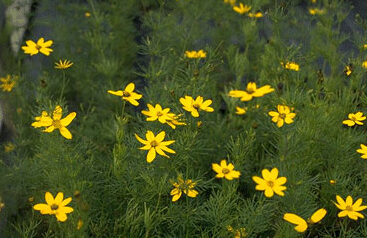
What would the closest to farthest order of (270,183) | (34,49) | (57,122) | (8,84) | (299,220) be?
(299,220) < (270,183) < (57,122) < (34,49) < (8,84)

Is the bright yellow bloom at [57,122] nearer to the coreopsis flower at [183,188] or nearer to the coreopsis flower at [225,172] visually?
the coreopsis flower at [183,188]

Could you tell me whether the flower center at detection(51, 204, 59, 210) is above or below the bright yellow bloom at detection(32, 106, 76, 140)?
below

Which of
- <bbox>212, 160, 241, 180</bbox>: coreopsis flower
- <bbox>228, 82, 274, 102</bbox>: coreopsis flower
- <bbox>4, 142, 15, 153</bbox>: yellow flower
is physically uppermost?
<bbox>228, 82, 274, 102</bbox>: coreopsis flower

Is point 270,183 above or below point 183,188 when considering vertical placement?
above

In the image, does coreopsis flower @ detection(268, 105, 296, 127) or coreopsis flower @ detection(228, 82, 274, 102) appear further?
coreopsis flower @ detection(268, 105, 296, 127)

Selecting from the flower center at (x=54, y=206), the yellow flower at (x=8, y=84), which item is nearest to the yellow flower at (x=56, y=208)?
the flower center at (x=54, y=206)

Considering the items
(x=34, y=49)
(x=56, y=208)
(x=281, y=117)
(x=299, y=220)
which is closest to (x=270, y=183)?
(x=299, y=220)

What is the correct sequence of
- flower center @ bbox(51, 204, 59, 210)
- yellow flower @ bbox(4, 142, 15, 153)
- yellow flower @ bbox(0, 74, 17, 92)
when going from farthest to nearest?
1. yellow flower @ bbox(0, 74, 17, 92)
2. yellow flower @ bbox(4, 142, 15, 153)
3. flower center @ bbox(51, 204, 59, 210)

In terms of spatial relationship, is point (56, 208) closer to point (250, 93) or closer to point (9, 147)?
point (250, 93)

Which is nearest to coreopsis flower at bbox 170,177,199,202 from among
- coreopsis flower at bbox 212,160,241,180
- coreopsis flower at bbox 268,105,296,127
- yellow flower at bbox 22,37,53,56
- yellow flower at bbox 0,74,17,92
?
coreopsis flower at bbox 212,160,241,180

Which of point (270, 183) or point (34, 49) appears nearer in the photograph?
point (270, 183)

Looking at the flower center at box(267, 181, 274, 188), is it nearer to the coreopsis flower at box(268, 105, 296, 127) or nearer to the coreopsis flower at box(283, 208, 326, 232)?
the coreopsis flower at box(283, 208, 326, 232)

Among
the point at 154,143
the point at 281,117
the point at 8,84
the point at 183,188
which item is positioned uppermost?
the point at 281,117

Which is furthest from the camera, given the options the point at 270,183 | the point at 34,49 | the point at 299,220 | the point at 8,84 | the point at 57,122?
the point at 8,84
